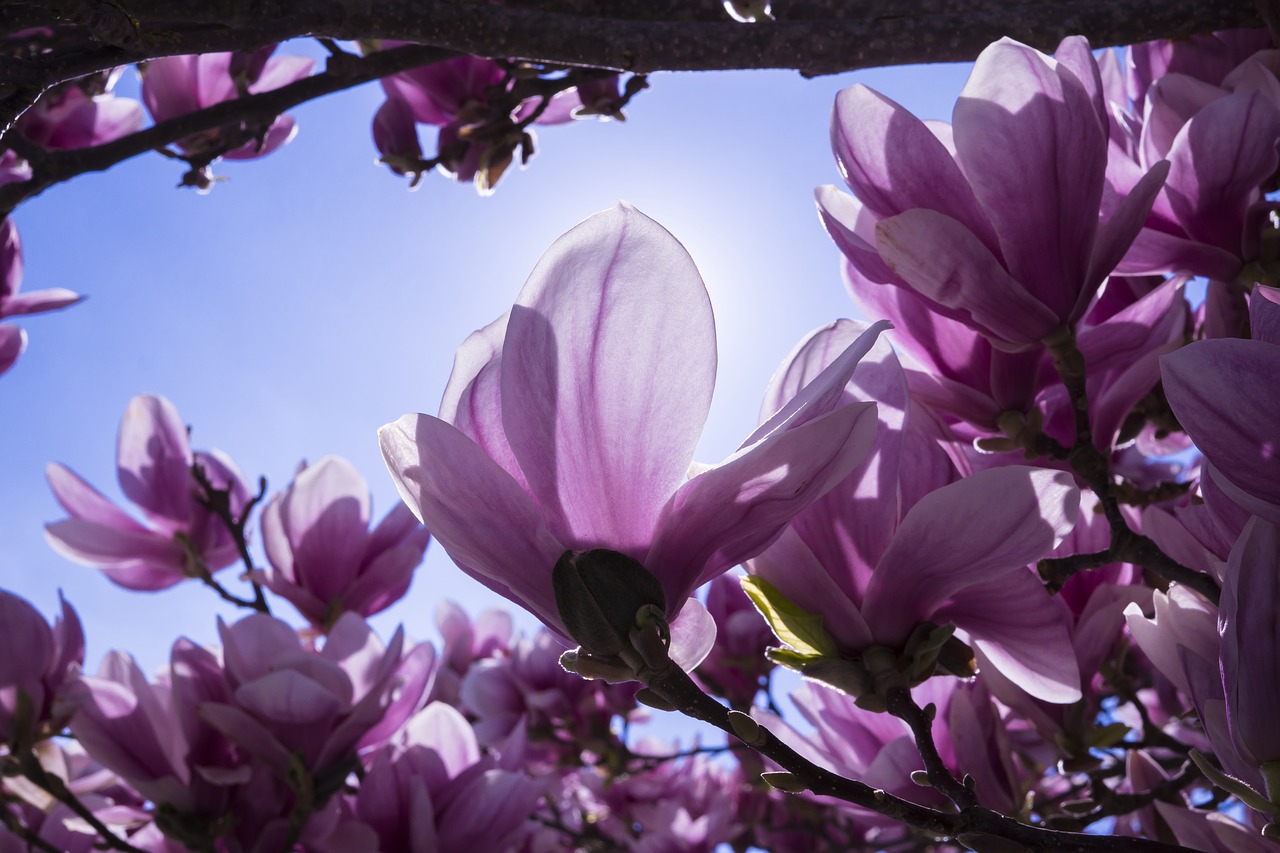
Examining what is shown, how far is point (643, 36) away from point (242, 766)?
92 cm

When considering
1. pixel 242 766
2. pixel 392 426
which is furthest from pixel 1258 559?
pixel 242 766

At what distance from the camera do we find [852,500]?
592 millimetres

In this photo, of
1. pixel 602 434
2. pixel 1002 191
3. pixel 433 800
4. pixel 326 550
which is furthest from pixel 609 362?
pixel 326 550

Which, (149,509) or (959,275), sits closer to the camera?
(959,275)

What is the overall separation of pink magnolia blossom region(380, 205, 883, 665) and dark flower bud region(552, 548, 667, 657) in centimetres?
1

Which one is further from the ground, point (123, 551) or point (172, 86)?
point (172, 86)

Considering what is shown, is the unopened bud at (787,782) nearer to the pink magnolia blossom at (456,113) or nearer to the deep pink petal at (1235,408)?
the deep pink petal at (1235,408)

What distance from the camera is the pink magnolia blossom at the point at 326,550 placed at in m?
1.43

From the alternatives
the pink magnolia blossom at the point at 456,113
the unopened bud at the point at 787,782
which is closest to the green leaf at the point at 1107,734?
the unopened bud at the point at 787,782

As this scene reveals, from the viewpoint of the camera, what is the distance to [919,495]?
0.63 m

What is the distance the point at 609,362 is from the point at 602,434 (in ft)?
0.12

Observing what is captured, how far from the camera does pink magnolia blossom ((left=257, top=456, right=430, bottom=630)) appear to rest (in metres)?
1.43

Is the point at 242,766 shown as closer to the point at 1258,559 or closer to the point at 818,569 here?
the point at 818,569

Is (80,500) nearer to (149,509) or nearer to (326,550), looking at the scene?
(149,509)
